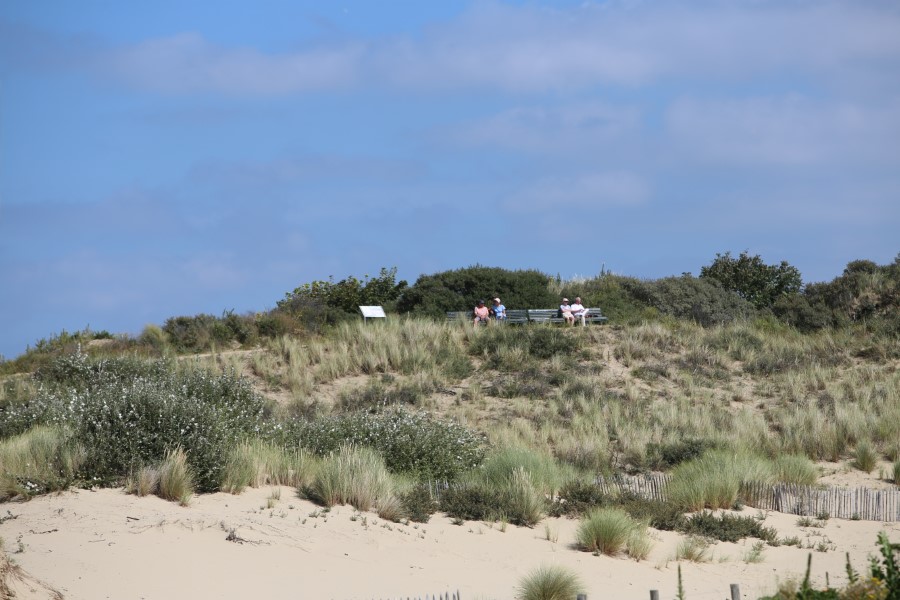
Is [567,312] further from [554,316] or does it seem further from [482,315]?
[482,315]

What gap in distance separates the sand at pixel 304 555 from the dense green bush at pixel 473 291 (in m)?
21.9

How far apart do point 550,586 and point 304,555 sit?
311 cm

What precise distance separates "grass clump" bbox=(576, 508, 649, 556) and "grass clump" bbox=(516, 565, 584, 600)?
2138mm

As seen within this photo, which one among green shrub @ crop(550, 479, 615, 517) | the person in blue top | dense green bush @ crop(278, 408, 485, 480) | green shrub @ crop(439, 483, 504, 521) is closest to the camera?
green shrub @ crop(439, 483, 504, 521)

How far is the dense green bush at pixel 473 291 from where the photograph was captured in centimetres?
3741

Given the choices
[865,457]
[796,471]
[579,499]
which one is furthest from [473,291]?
[579,499]

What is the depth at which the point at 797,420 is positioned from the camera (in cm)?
2467

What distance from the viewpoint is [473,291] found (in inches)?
1494

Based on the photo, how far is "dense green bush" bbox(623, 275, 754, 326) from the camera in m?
38.3

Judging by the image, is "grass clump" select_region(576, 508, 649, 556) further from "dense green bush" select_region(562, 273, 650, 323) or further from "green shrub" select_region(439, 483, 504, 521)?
"dense green bush" select_region(562, 273, 650, 323)

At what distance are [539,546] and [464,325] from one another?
18545 millimetres

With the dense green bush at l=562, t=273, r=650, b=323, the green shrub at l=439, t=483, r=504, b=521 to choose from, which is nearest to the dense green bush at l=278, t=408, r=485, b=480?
the green shrub at l=439, t=483, r=504, b=521

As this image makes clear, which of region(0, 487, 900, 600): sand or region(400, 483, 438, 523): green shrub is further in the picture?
region(400, 483, 438, 523): green shrub

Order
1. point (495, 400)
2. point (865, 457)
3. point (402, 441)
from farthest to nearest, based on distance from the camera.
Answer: point (495, 400) → point (865, 457) → point (402, 441)
